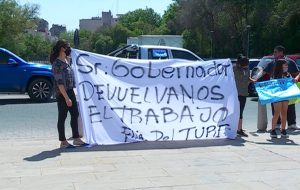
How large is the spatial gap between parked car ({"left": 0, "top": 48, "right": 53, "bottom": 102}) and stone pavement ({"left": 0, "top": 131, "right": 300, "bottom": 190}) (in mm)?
7402

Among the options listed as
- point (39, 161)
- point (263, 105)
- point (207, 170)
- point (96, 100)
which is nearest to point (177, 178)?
point (207, 170)

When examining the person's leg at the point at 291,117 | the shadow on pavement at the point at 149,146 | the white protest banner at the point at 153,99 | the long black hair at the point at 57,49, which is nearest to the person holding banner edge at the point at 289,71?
the person's leg at the point at 291,117

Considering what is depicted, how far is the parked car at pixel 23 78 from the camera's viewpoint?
16.2 metres

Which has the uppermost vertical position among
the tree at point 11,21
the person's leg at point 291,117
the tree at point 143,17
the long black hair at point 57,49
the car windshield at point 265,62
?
the tree at point 143,17

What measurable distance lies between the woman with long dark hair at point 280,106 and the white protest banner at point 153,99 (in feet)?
2.73

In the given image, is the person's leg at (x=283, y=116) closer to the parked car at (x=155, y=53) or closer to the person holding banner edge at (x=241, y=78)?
the person holding banner edge at (x=241, y=78)

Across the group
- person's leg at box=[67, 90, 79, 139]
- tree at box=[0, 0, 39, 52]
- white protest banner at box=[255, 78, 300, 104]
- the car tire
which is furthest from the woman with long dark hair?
tree at box=[0, 0, 39, 52]

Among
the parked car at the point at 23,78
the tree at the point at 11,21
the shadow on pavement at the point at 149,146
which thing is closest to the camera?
the shadow on pavement at the point at 149,146

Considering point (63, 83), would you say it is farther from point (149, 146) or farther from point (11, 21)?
point (11, 21)

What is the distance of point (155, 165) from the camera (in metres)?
7.13

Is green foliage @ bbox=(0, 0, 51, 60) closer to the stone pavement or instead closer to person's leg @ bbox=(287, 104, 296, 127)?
person's leg @ bbox=(287, 104, 296, 127)

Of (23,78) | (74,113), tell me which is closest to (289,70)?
(74,113)

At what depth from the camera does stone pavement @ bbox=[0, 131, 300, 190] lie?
20.2 ft

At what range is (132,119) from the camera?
8680mm
